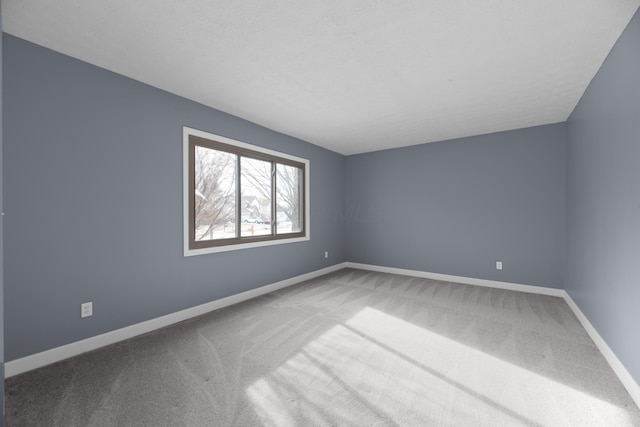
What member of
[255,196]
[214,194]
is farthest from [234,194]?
[255,196]

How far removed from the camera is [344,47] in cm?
222

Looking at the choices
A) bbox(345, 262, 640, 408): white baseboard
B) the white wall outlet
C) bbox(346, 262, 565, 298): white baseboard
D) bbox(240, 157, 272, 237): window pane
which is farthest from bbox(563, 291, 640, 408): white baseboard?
the white wall outlet

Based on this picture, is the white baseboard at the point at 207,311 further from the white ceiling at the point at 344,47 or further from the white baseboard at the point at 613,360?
the white ceiling at the point at 344,47

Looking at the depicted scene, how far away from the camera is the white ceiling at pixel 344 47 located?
1.82 meters

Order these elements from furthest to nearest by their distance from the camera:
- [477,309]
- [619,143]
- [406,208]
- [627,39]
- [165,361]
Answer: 1. [406,208]
2. [477,309]
3. [165,361]
4. [619,143]
5. [627,39]

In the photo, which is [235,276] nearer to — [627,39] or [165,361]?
[165,361]

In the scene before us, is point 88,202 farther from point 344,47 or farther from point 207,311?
point 344,47

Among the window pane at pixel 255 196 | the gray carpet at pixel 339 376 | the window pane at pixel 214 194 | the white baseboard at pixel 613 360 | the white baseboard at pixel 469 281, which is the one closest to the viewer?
the gray carpet at pixel 339 376

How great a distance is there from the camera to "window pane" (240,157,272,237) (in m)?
3.92

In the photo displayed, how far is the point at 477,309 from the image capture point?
11.3 feet

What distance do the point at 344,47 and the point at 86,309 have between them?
3102 millimetres

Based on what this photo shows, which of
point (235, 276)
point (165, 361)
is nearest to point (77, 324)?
point (165, 361)

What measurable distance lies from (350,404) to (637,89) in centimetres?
279

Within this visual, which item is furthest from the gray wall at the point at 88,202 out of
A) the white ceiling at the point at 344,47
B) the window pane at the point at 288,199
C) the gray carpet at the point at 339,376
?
the window pane at the point at 288,199
